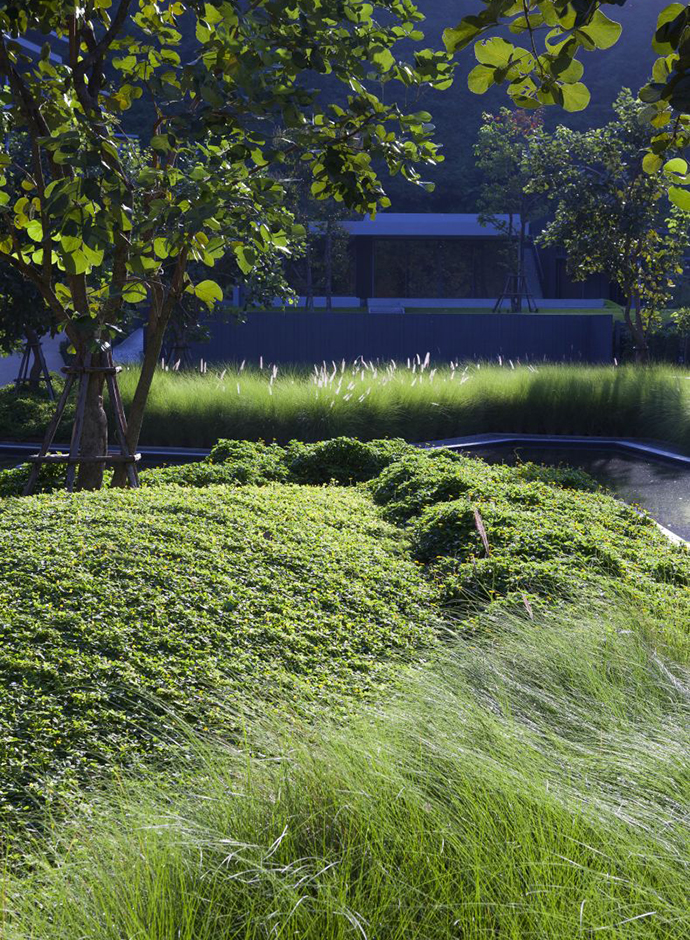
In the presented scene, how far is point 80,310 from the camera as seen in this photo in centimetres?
755

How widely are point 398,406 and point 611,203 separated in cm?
864

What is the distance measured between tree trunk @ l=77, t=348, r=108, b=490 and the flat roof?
3855 centimetres

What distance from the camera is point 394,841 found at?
9.05ft

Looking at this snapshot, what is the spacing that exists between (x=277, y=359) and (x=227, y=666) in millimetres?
23506

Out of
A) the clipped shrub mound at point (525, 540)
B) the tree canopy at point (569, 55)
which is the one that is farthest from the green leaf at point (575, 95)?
the clipped shrub mound at point (525, 540)

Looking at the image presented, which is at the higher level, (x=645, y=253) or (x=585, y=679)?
(x=645, y=253)

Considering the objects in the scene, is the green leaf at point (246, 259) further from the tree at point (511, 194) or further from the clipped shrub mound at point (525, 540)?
the tree at point (511, 194)

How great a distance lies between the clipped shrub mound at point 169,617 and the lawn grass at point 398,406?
20.3 feet

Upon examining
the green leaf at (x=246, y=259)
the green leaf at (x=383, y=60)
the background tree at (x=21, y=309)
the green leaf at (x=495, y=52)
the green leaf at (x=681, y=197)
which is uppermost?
the green leaf at (x=383, y=60)

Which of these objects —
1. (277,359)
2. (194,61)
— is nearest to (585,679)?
(194,61)

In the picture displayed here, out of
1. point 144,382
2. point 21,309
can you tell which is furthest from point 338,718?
point 21,309

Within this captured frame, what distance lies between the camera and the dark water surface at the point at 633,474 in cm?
982

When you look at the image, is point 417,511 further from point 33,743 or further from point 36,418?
point 36,418

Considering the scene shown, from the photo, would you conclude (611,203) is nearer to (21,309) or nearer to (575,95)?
(21,309)
